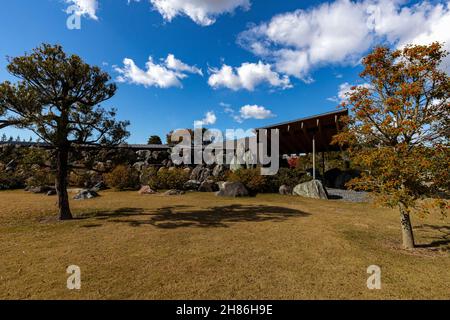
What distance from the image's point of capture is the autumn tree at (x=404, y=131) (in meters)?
5.20

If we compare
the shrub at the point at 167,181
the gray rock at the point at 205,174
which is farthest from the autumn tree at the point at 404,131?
the gray rock at the point at 205,174

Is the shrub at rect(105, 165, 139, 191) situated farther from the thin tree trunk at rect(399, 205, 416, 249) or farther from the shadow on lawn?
the thin tree trunk at rect(399, 205, 416, 249)

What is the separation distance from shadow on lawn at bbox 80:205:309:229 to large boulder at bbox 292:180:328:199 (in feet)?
17.2

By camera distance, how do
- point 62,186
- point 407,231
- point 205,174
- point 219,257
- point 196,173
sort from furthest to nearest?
1. point 196,173
2. point 205,174
3. point 62,186
4. point 407,231
5. point 219,257

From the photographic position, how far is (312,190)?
15.8 metres

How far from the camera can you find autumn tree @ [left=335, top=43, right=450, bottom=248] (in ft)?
17.1

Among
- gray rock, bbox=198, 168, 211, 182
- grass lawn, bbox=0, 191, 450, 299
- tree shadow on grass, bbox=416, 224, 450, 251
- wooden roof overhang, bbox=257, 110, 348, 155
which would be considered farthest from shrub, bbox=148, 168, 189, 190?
tree shadow on grass, bbox=416, 224, 450, 251

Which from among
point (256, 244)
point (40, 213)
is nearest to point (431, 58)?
point (256, 244)

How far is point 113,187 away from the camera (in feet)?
63.8

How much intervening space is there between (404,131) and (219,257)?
550 centimetres

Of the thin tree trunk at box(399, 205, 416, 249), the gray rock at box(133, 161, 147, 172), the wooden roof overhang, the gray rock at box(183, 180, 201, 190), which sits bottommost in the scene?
the thin tree trunk at box(399, 205, 416, 249)

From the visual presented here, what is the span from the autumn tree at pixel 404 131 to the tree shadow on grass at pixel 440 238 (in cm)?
83

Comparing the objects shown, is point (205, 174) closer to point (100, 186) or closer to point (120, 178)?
point (120, 178)

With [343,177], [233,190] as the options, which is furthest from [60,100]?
[343,177]
